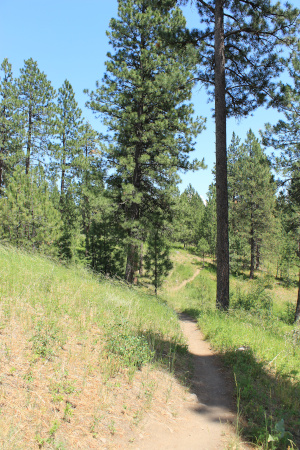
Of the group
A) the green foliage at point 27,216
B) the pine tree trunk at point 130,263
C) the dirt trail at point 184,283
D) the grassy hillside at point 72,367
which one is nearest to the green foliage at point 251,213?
the dirt trail at point 184,283

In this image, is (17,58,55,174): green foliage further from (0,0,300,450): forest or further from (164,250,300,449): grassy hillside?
(164,250,300,449): grassy hillside

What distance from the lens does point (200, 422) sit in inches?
137

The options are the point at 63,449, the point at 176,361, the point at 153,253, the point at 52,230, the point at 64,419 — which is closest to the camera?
the point at 63,449

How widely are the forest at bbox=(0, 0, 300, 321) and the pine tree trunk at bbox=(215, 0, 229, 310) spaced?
0.03 m

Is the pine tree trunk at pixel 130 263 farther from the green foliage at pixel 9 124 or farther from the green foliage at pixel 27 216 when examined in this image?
the green foliage at pixel 9 124

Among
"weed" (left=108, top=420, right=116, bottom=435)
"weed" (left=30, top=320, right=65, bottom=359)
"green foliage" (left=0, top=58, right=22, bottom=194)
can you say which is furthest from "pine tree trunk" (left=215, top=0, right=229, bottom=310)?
"green foliage" (left=0, top=58, right=22, bottom=194)

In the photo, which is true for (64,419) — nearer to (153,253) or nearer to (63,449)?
(63,449)

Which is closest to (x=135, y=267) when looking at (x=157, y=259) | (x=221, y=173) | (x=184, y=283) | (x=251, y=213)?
(x=157, y=259)

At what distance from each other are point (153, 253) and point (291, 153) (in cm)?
933

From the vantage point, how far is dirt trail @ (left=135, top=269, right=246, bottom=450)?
3.00m

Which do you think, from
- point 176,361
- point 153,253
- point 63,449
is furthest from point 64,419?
point 153,253

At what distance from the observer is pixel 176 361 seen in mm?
5168

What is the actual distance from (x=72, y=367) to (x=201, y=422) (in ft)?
5.60

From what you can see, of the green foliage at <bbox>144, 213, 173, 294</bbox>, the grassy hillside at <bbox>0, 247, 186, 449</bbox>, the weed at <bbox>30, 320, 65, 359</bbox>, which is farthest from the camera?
the green foliage at <bbox>144, 213, 173, 294</bbox>
